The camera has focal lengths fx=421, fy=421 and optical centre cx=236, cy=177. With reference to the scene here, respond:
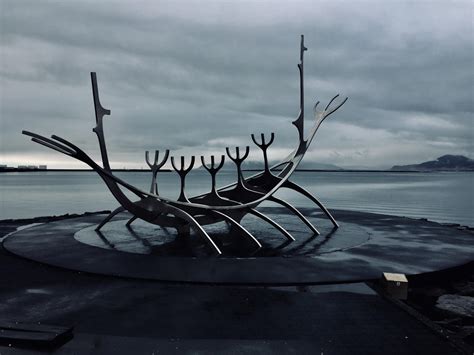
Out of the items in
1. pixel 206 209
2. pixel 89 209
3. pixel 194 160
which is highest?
pixel 194 160

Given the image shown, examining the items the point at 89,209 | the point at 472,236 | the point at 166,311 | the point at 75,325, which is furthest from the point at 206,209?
the point at 89,209

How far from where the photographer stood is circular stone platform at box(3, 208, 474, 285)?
1062cm

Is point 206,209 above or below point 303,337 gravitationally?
above

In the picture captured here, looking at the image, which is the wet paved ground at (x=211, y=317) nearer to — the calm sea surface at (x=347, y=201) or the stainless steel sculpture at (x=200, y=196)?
the stainless steel sculpture at (x=200, y=196)

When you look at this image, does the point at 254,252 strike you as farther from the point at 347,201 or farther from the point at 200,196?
the point at 347,201

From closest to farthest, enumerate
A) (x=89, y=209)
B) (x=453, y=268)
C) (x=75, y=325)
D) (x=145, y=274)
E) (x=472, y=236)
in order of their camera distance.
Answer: (x=75, y=325), (x=145, y=274), (x=453, y=268), (x=472, y=236), (x=89, y=209)

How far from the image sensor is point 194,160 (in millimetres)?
15180

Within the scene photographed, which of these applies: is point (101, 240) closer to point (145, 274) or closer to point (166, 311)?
point (145, 274)

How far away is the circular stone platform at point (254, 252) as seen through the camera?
10625 millimetres

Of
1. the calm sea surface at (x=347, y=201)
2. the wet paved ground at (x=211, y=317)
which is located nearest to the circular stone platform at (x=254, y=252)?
the wet paved ground at (x=211, y=317)

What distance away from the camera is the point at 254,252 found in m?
13.0

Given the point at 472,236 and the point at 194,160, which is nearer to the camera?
the point at 194,160

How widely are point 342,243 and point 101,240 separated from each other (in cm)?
845

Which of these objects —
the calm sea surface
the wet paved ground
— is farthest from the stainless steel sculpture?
the calm sea surface
